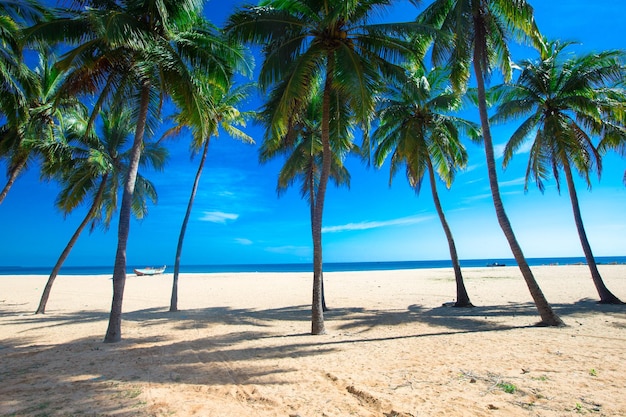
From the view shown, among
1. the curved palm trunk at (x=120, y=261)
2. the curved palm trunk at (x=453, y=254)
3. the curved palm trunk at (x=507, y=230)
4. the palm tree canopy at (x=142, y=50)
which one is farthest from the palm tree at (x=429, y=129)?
the curved palm trunk at (x=120, y=261)

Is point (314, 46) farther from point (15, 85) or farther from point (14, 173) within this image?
point (14, 173)

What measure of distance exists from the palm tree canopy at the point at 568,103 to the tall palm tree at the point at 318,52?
6.45 meters

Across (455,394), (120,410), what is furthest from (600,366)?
(120,410)

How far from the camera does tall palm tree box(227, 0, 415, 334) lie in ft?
26.9

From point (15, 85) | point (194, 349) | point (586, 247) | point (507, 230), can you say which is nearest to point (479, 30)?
point (507, 230)

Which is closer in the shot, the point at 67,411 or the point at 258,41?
the point at 67,411

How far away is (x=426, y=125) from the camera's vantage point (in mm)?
13805

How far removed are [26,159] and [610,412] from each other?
17.5 meters

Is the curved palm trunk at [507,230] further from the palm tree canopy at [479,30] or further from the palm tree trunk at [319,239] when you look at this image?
the palm tree trunk at [319,239]

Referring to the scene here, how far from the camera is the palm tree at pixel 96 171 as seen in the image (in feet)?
42.4

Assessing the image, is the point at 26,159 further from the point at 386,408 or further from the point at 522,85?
the point at 522,85

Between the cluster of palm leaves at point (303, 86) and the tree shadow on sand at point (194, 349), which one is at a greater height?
the cluster of palm leaves at point (303, 86)

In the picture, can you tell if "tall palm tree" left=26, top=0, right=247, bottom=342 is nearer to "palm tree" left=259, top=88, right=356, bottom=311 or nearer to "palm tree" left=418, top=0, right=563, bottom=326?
"palm tree" left=259, top=88, right=356, bottom=311

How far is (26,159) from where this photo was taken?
497 inches
